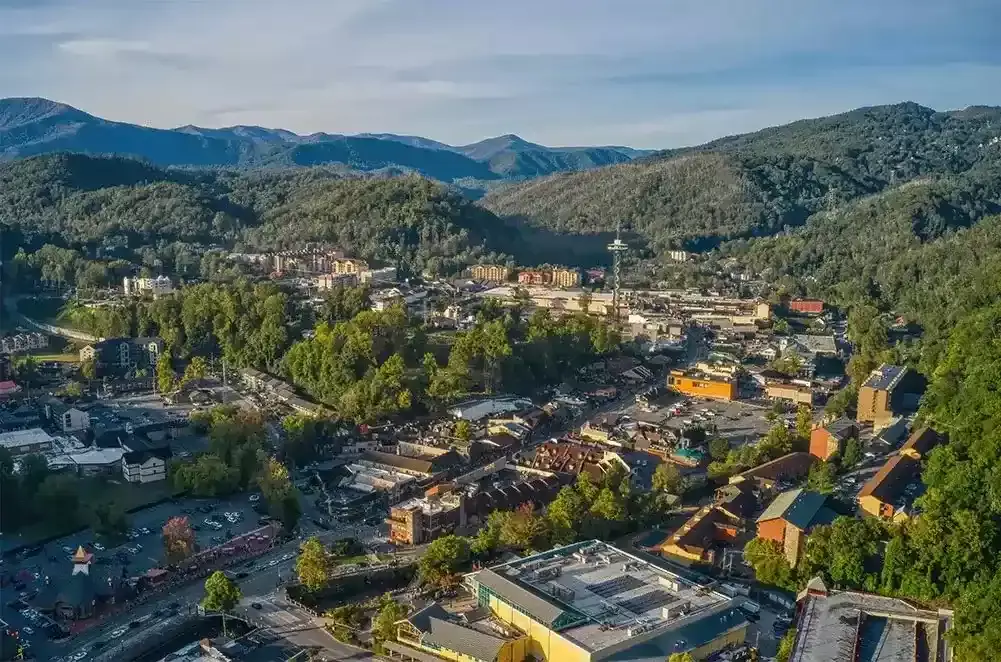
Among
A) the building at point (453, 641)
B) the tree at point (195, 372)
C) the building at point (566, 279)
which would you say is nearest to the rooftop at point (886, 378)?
the building at point (453, 641)

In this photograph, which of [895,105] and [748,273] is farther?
[895,105]

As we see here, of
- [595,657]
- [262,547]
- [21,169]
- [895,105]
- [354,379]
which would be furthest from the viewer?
[895,105]

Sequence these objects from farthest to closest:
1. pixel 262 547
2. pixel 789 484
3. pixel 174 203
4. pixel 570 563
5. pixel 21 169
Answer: pixel 21 169
pixel 174 203
pixel 789 484
pixel 262 547
pixel 570 563

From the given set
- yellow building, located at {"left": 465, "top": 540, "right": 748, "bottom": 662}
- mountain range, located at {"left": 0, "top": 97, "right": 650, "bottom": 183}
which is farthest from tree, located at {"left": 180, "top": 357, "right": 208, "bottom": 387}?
mountain range, located at {"left": 0, "top": 97, "right": 650, "bottom": 183}

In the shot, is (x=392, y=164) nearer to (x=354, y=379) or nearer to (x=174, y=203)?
(x=174, y=203)

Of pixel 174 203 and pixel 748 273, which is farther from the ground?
pixel 174 203

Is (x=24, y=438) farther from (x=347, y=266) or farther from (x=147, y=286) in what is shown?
(x=347, y=266)

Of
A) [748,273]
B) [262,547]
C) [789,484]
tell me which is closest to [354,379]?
[262,547]

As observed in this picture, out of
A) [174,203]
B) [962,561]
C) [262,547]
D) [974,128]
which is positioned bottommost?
[262,547]

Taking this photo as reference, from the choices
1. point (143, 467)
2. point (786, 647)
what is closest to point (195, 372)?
point (143, 467)
